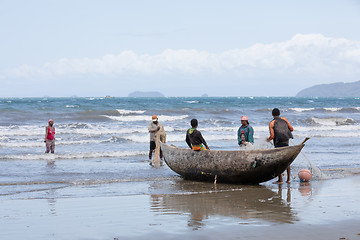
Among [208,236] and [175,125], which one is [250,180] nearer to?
[208,236]

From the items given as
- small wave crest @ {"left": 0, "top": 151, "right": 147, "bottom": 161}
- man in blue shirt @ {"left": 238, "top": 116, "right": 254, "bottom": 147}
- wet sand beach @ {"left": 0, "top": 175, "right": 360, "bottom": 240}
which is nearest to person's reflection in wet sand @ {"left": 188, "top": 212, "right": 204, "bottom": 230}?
wet sand beach @ {"left": 0, "top": 175, "right": 360, "bottom": 240}

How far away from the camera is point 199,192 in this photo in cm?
944

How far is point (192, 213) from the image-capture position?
7.24 meters

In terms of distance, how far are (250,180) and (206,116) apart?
28.7 metres

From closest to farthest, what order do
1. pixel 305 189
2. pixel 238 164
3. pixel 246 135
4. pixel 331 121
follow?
pixel 305 189, pixel 238 164, pixel 246 135, pixel 331 121

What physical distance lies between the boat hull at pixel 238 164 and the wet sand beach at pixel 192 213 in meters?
0.24

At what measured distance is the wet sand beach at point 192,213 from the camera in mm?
6043

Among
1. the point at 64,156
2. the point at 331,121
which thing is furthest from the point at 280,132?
the point at 331,121

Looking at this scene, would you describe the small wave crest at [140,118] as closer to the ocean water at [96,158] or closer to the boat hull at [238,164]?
the ocean water at [96,158]

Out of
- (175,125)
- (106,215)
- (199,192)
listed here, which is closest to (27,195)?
(106,215)

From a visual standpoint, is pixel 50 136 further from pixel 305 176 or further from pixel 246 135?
pixel 305 176

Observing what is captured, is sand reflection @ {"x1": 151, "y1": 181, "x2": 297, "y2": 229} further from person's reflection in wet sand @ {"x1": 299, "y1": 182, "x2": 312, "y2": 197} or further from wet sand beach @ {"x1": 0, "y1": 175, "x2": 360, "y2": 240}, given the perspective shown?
person's reflection in wet sand @ {"x1": 299, "y1": 182, "x2": 312, "y2": 197}

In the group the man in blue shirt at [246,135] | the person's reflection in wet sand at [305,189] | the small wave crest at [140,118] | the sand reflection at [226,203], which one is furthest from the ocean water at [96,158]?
the small wave crest at [140,118]

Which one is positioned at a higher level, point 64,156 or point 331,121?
point 331,121
